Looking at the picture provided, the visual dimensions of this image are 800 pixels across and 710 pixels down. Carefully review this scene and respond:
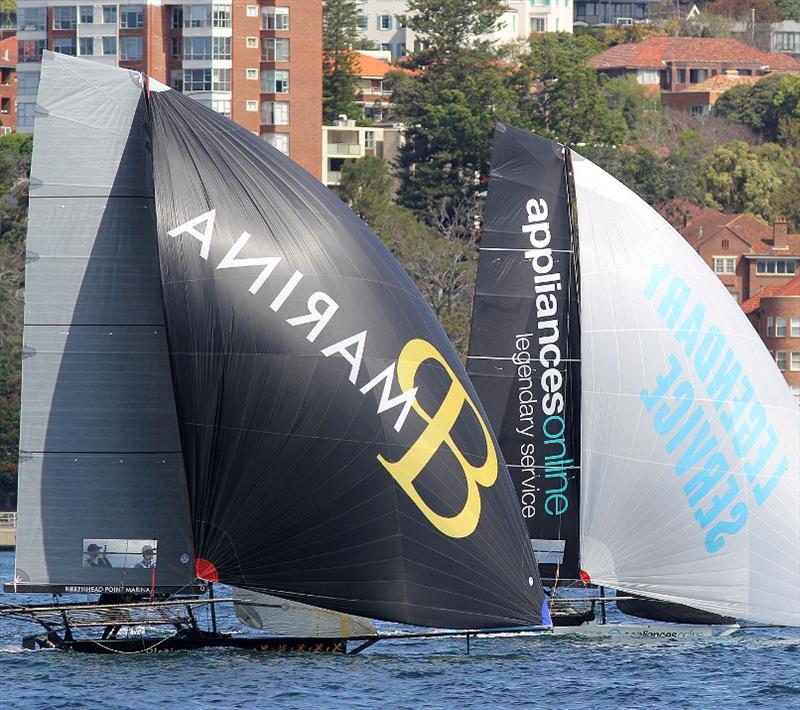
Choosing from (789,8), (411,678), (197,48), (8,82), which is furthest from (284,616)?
(789,8)

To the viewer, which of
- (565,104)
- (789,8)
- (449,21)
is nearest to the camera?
(565,104)

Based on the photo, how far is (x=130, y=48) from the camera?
74.9 m

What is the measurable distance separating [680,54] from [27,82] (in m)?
46.7

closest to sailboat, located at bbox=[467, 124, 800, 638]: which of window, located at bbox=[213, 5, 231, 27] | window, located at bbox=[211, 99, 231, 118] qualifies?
window, located at bbox=[211, 99, 231, 118]

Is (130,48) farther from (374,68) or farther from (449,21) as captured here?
(374,68)

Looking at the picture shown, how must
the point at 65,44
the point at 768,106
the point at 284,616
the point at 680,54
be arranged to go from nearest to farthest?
the point at 284,616 < the point at 65,44 < the point at 768,106 < the point at 680,54

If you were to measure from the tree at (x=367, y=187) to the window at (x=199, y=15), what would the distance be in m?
7.02

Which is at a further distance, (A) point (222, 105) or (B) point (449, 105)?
(B) point (449, 105)

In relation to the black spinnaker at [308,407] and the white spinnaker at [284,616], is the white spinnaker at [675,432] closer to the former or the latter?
the black spinnaker at [308,407]

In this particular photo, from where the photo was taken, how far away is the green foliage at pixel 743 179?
87.2m

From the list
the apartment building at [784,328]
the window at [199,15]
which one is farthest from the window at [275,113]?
the apartment building at [784,328]

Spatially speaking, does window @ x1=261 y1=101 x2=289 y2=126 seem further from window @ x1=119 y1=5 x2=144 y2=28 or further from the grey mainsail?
the grey mainsail

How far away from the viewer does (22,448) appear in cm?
2064

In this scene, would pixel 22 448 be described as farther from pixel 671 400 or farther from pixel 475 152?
pixel 475 152
